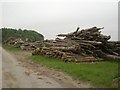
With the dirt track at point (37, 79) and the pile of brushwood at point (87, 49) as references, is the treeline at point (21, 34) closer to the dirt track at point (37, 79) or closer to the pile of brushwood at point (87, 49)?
the pile of brushwood at point (87, 49)

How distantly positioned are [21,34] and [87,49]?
3186 cm

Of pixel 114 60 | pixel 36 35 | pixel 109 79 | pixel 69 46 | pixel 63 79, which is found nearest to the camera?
pixel 109 79

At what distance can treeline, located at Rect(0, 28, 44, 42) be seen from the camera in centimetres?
4672

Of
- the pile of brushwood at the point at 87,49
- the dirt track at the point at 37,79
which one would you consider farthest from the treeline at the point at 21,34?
the dirt track at the point at 37,79

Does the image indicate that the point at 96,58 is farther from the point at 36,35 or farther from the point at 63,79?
the point at 36,35

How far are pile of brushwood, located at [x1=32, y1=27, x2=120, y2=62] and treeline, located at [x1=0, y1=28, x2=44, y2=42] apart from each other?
24.1m

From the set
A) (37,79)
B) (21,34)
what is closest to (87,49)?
(37,79)

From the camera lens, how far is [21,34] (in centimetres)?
5066

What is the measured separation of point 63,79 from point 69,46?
8.30 m

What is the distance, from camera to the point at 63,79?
12.3 m

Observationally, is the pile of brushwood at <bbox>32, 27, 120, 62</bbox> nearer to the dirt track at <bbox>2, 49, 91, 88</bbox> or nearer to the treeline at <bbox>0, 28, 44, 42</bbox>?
the dirt track at <bbox>2, 49, 91, 88</bbox>

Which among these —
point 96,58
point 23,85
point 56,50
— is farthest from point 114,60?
point 23,85

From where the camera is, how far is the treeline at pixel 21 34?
46.7 meters

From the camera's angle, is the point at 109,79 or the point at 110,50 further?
the point at 110,50
